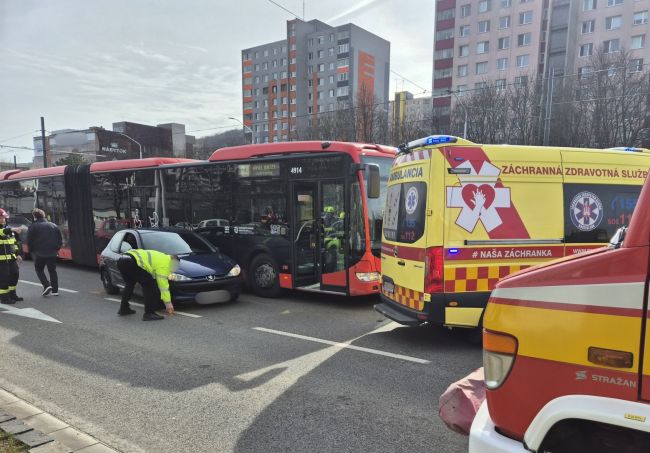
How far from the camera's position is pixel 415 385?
4.55 metres

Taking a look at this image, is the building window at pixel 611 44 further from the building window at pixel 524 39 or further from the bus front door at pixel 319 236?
the bus front door at pixel 319 236

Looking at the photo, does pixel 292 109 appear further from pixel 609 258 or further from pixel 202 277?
pixel 609 258

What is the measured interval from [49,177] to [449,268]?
14397 millimetres

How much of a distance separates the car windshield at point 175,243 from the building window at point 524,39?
57.5 meters

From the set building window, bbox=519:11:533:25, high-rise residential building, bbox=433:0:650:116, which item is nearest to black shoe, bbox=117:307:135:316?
high-rise residential building, bbox=433:0:650:116

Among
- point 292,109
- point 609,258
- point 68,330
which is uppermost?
point 292,109

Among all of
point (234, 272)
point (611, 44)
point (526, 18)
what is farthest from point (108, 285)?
point (526, 18)

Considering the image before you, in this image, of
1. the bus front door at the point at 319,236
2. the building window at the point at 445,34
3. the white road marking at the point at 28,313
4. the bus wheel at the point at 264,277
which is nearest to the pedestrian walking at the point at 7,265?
the white road marking at the point at 28,313

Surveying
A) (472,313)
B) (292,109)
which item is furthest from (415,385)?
(292,109)

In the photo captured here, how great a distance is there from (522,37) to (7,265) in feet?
198

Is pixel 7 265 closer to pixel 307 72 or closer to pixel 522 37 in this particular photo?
pixel 522 37

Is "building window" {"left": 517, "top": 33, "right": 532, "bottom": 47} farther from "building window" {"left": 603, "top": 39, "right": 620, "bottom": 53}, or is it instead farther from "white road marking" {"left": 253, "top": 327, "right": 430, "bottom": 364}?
"white road marking" {"left": 253, "top": 327, "right": 430, "bottom": 364}

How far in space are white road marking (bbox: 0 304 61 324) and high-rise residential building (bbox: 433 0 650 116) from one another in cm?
4808

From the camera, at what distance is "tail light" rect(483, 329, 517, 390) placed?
2002 mm
